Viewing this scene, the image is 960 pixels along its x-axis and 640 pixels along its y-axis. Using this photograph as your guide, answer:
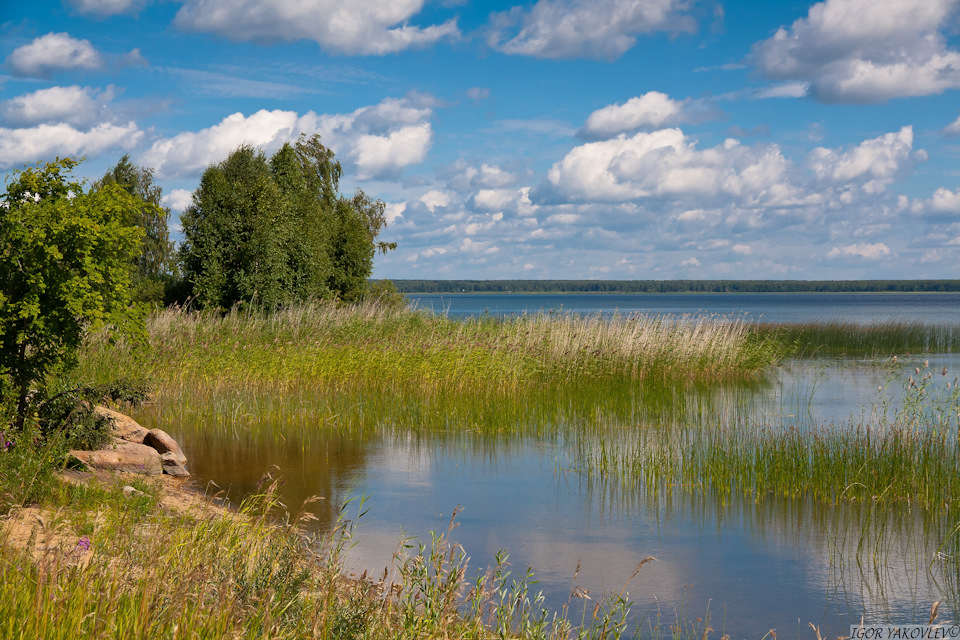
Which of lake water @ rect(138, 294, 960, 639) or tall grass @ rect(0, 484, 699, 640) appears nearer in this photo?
tall grass @ rect(0, 484, 699, 640)

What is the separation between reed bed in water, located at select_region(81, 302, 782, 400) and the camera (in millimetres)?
15344

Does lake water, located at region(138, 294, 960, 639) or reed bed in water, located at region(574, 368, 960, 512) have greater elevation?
reed bed in water, located at region(574, 368, 960, 512)

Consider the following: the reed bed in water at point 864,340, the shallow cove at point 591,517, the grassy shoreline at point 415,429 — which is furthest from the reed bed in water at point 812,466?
the reed bed in water at point 864,340

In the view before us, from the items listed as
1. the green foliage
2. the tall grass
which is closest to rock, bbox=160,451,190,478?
the tall grass

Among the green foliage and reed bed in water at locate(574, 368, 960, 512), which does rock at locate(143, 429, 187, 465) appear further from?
the green foliage

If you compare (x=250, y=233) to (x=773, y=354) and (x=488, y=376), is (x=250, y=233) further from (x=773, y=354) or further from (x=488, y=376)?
(x=773, y=354)

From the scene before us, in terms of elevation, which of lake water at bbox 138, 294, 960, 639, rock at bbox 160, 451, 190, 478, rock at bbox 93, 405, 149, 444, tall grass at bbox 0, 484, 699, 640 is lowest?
lake water at bbox 138, 294, 960, 639

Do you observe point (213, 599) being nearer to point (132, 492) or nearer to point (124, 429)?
point (132, 492)

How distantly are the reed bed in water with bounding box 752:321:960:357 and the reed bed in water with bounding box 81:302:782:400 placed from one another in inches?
353

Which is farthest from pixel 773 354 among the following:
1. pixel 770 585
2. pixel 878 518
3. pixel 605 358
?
pixel 770 585

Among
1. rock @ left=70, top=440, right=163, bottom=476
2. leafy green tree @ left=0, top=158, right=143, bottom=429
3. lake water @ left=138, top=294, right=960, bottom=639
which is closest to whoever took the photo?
lake water @ left=138, top=294, right=960, bottom=639

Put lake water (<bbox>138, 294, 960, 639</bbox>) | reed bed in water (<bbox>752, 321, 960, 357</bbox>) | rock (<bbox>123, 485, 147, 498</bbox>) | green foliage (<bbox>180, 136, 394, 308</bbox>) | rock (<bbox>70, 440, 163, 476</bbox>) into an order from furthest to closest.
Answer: reed bed in water (<bbox>752, 321, 960, 357</bbox>) → green foliage (<bbox>180, 136, 394, 308</bbox>) → rock (<bbox>70, 440, 163, 476</bbox>) → rock (<bbox>123, 485, 147, 498</bbox>) → lake water (<bbox>138, 294, 960, 639</bbox>)

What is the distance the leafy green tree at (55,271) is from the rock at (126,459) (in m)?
0.84

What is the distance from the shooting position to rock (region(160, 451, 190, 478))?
9.79m
